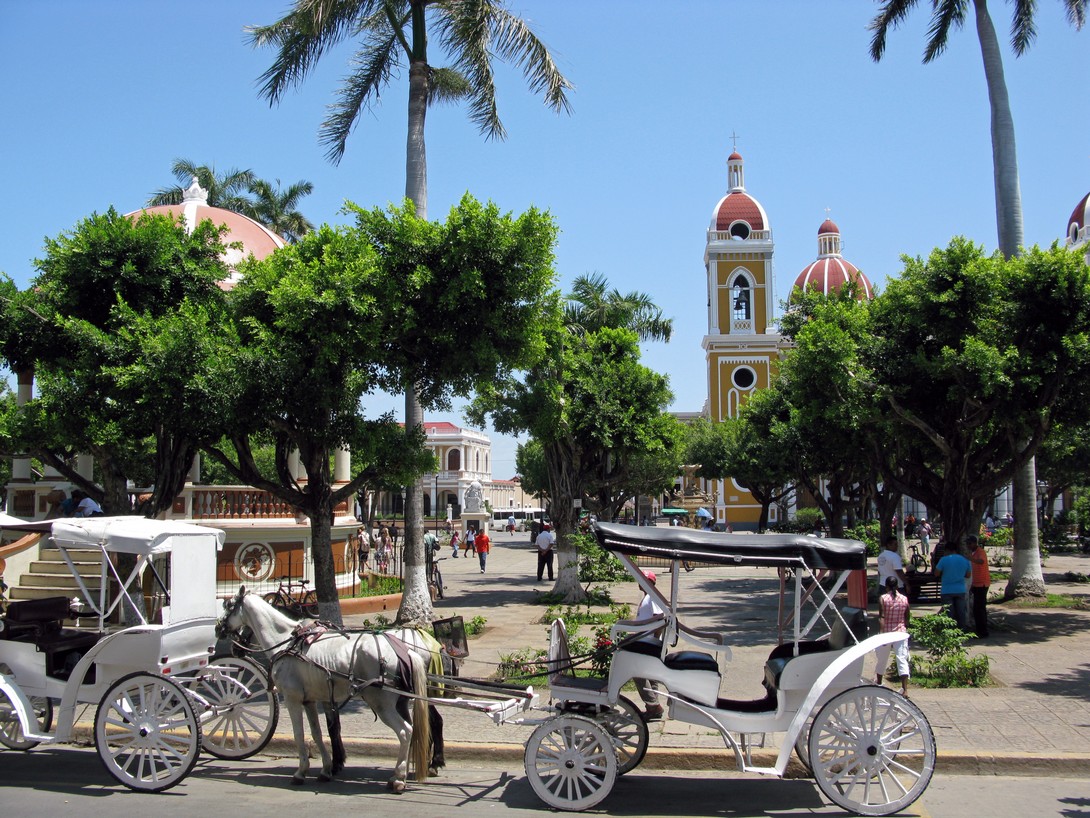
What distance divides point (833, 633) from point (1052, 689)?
5.41 m

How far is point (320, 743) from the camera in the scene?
7.66 meters

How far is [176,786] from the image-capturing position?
7.54 m

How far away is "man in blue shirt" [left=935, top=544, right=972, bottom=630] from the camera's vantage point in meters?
13.4

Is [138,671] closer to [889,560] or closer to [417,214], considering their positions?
[417,214]

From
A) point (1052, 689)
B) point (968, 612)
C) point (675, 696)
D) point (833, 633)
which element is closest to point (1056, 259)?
point (968, 612)

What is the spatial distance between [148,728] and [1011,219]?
18.4 meters

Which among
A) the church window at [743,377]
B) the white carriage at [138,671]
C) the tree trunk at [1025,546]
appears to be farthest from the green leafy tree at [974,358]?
the church window at [743,377]

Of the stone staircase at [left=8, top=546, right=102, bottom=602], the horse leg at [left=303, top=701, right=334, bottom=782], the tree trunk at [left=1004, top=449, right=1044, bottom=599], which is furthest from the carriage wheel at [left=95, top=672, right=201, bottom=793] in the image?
the tree trunk at [left=1004, top=449, right=1044, bottom=599]

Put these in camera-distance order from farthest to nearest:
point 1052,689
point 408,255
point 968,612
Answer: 1. point 968,612
2. point 408,255
3. point 1052,689

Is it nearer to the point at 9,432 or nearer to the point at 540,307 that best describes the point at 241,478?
the point at 540,307

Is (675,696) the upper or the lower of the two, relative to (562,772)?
upper

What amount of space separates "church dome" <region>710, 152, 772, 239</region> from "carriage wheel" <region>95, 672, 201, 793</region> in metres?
58.8

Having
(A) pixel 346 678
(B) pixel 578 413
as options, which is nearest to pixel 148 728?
(A) pixel 346 678

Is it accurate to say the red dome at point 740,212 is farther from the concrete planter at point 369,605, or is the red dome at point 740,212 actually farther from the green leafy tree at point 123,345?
the green leafy tree at point 123,345
